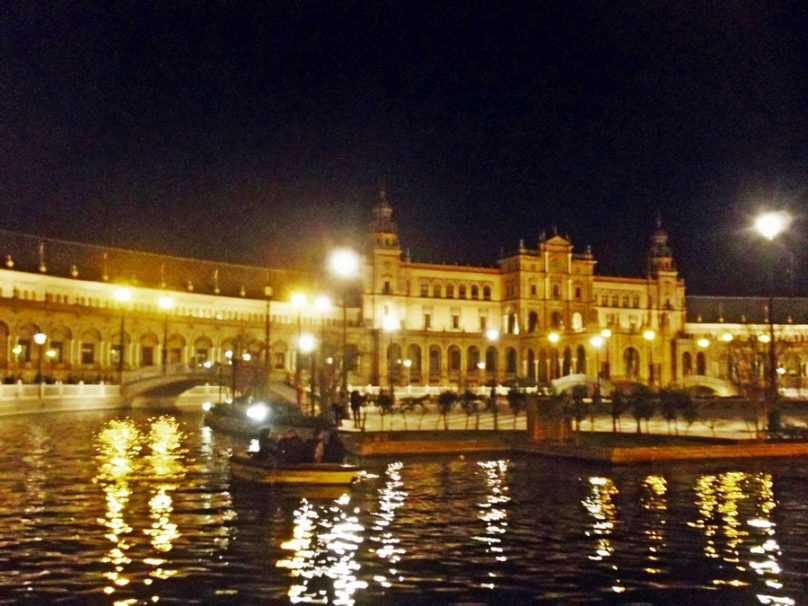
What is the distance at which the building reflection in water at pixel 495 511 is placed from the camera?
16.4 meters

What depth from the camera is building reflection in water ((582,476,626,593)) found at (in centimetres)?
1580

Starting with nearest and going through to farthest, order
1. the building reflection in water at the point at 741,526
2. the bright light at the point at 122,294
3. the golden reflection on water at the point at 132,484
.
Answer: the building reflection in water at the point at 741,526 → the golden reflection on water at the point at 132,484 → the bright light at the point at 122,294

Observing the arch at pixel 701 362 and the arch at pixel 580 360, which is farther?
the arch at pixel 701 362

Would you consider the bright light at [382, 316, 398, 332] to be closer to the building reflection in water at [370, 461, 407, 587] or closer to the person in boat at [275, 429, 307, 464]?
the building reflection in water at [370, 461, 407, 587]

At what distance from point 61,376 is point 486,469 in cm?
6113

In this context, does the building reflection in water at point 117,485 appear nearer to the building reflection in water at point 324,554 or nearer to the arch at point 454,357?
the building reflection in water at point 324,554

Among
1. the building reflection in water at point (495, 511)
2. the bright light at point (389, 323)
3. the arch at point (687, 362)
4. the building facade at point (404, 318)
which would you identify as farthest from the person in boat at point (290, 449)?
the arch at point (687, 362)

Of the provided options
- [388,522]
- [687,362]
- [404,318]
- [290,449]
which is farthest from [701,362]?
[388,522]

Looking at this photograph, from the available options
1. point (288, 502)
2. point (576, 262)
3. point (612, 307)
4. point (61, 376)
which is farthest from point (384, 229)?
point (288, 502)

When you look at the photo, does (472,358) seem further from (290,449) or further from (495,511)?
(495,511)

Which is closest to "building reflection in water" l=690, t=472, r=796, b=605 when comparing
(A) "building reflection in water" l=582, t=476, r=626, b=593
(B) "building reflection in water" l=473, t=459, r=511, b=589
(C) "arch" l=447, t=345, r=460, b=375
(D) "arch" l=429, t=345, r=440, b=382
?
(A) "building reflection in water" l=582, t=476, r=626, b=593

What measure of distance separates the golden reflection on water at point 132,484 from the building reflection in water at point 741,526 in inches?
339

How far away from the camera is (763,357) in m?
67.3

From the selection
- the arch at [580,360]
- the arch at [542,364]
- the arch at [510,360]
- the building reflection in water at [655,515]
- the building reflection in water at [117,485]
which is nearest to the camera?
the building reflection in water at [117,485]
